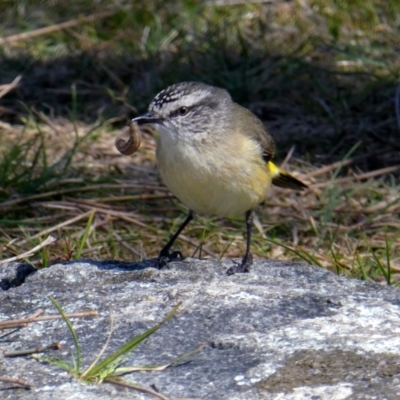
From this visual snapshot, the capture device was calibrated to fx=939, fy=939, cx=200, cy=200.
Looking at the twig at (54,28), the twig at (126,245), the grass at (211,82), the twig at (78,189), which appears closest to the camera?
the twig at (126,245)

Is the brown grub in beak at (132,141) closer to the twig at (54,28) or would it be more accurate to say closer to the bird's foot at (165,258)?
the bird's foot at (165,258)

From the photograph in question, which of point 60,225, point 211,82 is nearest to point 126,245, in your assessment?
point 60,225

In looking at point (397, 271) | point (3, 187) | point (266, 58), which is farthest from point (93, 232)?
point (266, 58)

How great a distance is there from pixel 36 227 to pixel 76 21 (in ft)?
12.2

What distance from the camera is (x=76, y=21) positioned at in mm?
9133

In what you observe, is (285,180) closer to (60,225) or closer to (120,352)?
(60,225)

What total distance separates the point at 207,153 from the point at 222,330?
1.28 meters

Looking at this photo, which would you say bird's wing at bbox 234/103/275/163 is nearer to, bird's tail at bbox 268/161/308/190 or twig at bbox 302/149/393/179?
bird's tail at bbox 268/161/308/190

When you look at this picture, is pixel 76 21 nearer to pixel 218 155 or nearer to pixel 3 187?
pixel 3 187

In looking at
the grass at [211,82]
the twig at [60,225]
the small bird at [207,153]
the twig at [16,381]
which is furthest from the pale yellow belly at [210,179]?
the twig at [16,381]

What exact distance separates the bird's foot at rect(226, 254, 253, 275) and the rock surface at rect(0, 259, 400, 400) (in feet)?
0.17

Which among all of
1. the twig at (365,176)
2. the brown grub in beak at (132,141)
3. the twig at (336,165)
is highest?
the brown grub in beak at (132,141)

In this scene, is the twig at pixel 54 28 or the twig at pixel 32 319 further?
the twig at pixel 54 28

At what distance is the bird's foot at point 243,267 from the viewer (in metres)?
4.34
